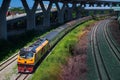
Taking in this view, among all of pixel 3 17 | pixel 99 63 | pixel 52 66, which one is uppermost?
pixel 3 17

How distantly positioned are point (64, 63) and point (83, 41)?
63.5 feet

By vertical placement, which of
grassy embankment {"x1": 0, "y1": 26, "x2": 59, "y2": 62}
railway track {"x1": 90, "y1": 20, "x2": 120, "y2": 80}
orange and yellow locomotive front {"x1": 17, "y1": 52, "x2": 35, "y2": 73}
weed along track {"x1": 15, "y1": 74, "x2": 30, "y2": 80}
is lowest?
railway track {"x1": 90, "y1": 20, "x2": 120, "y2": 80}

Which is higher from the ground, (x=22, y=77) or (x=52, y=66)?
(x=52, y=66)

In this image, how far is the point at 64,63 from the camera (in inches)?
1329

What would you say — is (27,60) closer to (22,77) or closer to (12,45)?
(22,77)

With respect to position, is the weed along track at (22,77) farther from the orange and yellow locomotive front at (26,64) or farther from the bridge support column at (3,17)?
the bridge support column at (3,17)

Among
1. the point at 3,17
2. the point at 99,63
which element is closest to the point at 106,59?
the point at 99,63

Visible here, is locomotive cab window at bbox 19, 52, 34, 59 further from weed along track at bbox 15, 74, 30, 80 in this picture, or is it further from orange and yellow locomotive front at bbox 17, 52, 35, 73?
weed along track at bbox 15, 74, 30, 80

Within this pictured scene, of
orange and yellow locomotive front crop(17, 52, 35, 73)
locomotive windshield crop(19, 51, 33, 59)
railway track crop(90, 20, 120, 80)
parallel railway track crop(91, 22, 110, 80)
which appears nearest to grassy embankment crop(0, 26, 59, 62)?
locomotive windshield crop(19, 51, 33, 59)

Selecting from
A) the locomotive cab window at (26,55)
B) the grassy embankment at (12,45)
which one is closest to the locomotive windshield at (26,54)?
the locomotive cab window at (26,55)

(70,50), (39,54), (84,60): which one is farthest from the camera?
(70,50)

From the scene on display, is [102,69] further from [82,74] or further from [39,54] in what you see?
[39,54]

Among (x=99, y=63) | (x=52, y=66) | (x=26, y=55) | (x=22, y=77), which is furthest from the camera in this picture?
(x=99, y=63)

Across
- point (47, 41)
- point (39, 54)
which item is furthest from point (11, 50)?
point (39, 54)
